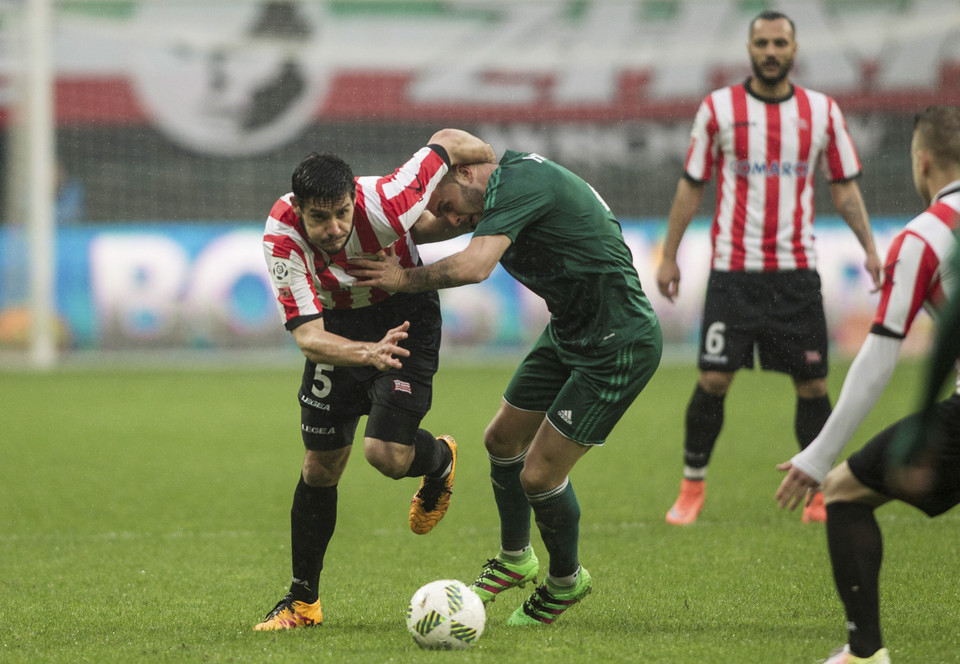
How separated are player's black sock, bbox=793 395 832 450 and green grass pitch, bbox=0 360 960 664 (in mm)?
462

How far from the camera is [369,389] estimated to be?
4688 millimetres

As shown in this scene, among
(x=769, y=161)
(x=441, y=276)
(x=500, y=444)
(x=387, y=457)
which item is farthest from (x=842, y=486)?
(x=769, y=161)

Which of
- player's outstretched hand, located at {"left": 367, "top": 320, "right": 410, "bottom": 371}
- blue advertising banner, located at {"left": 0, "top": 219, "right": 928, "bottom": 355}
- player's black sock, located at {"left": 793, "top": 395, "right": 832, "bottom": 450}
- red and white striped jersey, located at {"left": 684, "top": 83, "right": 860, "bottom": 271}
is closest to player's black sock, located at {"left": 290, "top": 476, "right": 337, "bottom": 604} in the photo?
player's outstretched hand, located at {"left": 367, "top": 320, "right": 410, "bottom": 371}

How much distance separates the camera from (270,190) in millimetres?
17781

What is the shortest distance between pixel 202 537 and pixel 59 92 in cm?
1309

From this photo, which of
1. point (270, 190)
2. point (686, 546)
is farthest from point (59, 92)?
point (686, 546)

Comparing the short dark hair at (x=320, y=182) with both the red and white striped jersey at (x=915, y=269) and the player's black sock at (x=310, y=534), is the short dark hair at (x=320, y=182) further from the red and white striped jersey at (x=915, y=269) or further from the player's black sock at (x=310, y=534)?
the red and white striped jersey at (x=915, y=269)

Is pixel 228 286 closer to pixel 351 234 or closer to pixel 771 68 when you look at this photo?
pixel 771 68

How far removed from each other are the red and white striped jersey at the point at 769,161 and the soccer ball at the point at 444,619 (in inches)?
125

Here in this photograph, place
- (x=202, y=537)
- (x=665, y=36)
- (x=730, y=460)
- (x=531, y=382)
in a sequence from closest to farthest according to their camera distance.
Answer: (x=531, y=382) < (x=202, y=537) < (x=730, y=460) < (x=665, y=36)

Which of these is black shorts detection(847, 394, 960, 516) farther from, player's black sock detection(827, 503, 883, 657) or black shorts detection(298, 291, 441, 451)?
black shorts detection(298, 291, 441, 451)

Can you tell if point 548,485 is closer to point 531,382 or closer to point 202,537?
point 531,382

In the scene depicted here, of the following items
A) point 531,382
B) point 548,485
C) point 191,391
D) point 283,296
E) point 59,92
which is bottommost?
point 191,391

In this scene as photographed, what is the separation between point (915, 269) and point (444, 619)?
73.6 inches
